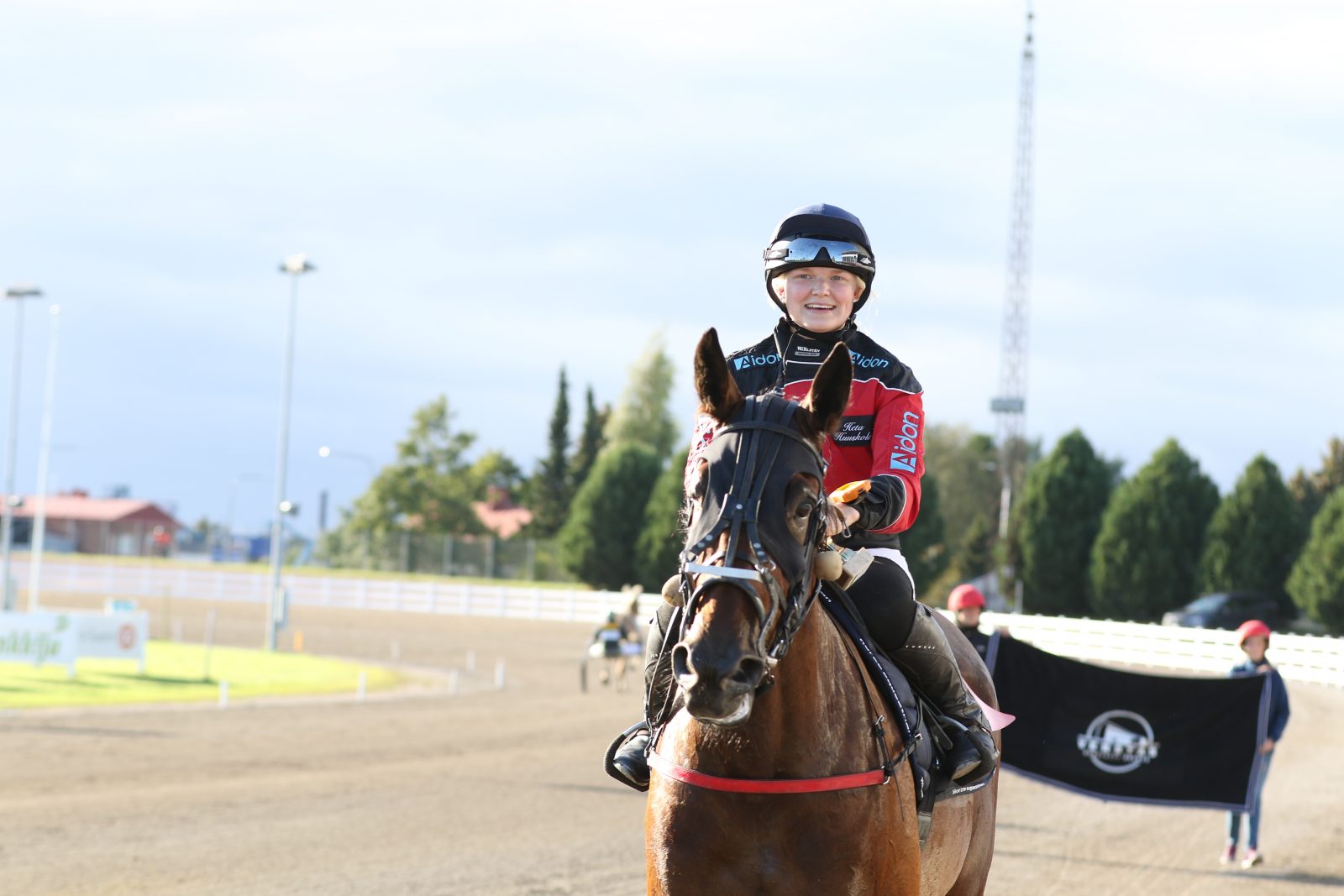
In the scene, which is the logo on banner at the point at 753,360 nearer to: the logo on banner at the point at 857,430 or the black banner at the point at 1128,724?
the logo on banner at the point at 857,430

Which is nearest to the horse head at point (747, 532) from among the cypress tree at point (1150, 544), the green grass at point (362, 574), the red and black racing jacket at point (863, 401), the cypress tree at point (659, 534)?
the red and black racing jacket at point (863, 401)

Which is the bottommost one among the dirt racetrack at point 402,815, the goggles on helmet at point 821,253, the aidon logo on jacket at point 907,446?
the dirt racetrack at point 402,815

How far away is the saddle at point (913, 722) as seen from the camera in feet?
14.0

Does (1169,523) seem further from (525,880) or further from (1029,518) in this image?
(525,880)

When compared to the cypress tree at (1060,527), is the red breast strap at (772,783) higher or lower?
lower

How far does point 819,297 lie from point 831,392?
1.11m

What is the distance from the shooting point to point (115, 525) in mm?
123188

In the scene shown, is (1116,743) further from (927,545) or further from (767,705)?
(927,545)

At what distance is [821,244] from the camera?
4727mm

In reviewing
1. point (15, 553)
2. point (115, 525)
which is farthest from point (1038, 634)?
point (115, 525)

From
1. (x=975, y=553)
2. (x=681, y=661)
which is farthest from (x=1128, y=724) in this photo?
(x=975, y=553)

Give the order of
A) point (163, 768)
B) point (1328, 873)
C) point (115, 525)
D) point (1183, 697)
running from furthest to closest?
1. point (115, 525)
2. point (163, 768)
3. point (1183, 697)
4. point (1328, 873)

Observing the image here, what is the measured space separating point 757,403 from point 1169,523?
187 ft

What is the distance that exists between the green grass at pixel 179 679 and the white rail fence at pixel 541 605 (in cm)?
535
